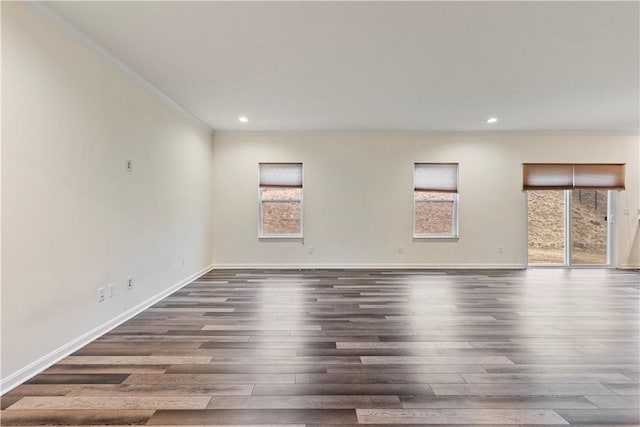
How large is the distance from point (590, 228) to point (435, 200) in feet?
9.87

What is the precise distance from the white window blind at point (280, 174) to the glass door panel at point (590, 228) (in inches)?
207

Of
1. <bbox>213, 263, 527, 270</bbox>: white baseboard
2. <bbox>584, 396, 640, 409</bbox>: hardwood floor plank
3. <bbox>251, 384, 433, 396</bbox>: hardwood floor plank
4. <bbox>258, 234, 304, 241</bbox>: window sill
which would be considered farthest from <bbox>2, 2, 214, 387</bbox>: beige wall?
<bbox>584, 396, 640, 409</bbox>: hardwood floor plank

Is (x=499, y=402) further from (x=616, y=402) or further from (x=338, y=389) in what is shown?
(x=338, y=389)

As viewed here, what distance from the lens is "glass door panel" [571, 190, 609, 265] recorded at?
19.3 feet

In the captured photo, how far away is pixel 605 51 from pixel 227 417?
4.19 m

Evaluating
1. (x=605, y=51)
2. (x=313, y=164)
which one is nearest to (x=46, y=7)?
(x=313, y=164)

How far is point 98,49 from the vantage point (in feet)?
8.98

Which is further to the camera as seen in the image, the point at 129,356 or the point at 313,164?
the point at 313,164

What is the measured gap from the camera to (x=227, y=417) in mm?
1696

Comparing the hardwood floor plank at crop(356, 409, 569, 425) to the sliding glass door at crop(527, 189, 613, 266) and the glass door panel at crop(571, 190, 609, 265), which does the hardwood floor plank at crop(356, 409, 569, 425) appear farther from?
the glass door panel at crop(571, 190, 609, 265)

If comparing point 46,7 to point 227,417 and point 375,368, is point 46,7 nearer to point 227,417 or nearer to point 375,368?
point 227,417

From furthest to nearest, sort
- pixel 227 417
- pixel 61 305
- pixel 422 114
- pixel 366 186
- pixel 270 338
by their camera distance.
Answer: pixel 366 186 < pixel 422 114 < pixel 270 338 < pixel 61 305 < pixel 227 417

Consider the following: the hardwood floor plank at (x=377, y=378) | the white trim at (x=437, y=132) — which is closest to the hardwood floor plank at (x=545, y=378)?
the hardwood floor plank at (x=377, y=378)

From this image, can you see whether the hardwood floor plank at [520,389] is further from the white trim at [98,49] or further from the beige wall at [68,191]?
the white trim at [98,49]
